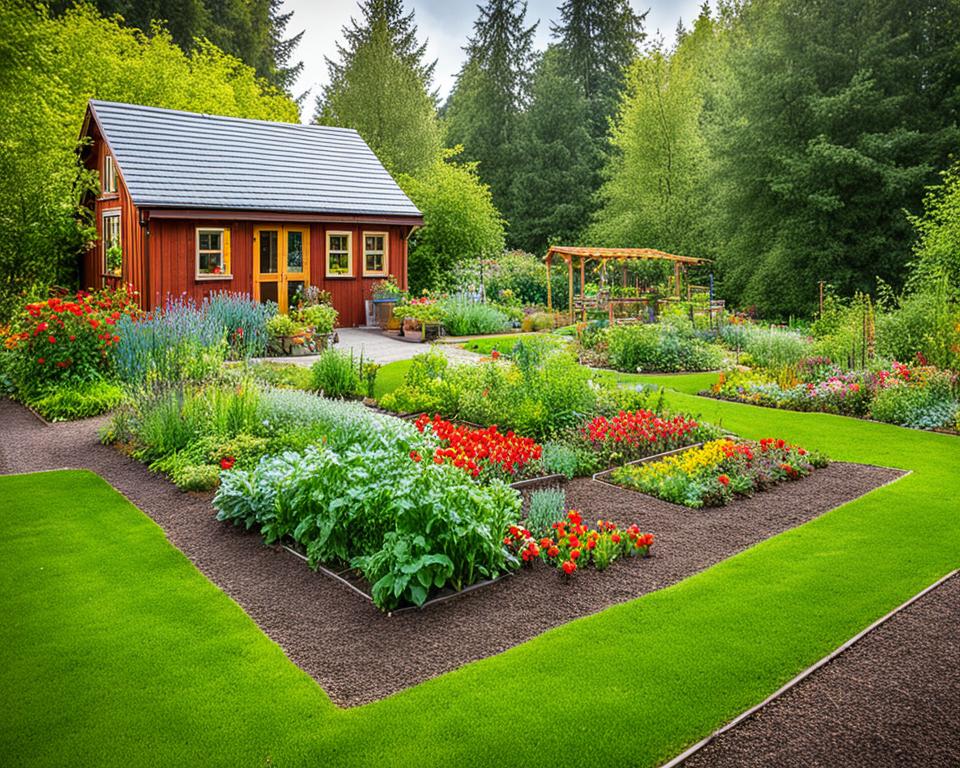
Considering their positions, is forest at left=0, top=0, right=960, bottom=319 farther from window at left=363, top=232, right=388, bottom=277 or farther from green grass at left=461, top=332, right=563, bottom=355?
green grass at left=461, top=332, right=563, bottom=355

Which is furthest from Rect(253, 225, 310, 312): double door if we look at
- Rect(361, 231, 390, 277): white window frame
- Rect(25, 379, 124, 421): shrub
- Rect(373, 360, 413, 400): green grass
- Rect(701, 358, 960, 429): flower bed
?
Rect(701, 358, 960, 429): flower bed

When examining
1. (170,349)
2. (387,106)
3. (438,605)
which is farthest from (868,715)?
(387,106)

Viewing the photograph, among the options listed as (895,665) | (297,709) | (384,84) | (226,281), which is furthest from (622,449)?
(384,84)

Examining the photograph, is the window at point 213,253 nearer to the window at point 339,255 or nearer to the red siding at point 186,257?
the red siding at point 186,257

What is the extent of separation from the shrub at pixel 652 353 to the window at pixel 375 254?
24.2 ft

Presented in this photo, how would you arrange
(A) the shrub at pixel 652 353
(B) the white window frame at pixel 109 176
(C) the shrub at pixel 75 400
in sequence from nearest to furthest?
(C) the shrub at pixel 75 400
(A) the shrub at pixel 652 353
(B) the white window frame at pixel 109 176

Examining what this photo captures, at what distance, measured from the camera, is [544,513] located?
614 cm

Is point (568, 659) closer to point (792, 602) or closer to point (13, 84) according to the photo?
point (792, 602)

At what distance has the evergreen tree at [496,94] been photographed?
4044 cm

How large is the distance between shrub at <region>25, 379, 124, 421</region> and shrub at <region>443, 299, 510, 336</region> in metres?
9.35

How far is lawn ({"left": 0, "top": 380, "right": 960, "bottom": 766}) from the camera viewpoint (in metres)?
3.65

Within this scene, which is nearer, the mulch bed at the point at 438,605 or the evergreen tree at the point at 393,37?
the mulch bed at the point at 438,605

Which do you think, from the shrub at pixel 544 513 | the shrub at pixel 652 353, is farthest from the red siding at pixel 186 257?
the shrub at pixel 544 513

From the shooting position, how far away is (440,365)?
11000mm
